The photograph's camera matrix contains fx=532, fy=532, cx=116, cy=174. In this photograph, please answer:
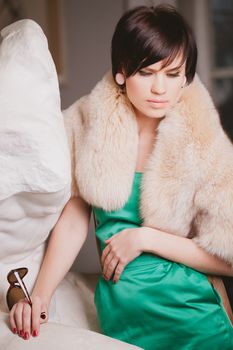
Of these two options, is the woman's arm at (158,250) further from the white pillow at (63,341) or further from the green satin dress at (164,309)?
the white pillow at (63,341)

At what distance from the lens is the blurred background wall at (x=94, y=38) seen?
1982 millimetres

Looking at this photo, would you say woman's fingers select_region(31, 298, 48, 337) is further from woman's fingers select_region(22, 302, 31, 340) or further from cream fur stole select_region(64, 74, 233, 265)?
cream fur stole select_region(64, 74, 233, 265)

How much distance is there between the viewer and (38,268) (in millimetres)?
1333

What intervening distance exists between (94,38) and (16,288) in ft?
3.76

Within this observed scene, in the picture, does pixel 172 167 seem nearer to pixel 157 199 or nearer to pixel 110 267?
pixel 157 199

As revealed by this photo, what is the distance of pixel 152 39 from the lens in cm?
119

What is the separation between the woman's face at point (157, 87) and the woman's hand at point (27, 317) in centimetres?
50

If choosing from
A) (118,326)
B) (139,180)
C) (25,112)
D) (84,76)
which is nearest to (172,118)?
(139,180)

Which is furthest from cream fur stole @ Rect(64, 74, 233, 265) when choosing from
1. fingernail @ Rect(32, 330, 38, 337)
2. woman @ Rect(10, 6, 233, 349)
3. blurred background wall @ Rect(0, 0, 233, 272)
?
blurred background wall @ Rect(0, 0, 233, 272)

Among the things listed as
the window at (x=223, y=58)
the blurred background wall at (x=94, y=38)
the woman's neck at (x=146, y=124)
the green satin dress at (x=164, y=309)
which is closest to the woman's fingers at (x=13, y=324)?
the green satin dress at (x=164, y=309)

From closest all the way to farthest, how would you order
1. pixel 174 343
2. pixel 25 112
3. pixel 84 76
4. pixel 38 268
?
pixel 25 112 < pixel 174 343 < pixel 38 268 < pixel 84 76

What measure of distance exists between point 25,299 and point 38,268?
185 millimetres

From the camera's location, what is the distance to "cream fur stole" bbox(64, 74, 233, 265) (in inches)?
46.3

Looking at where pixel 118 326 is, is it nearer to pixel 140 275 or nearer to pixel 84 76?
pixel 140 275
